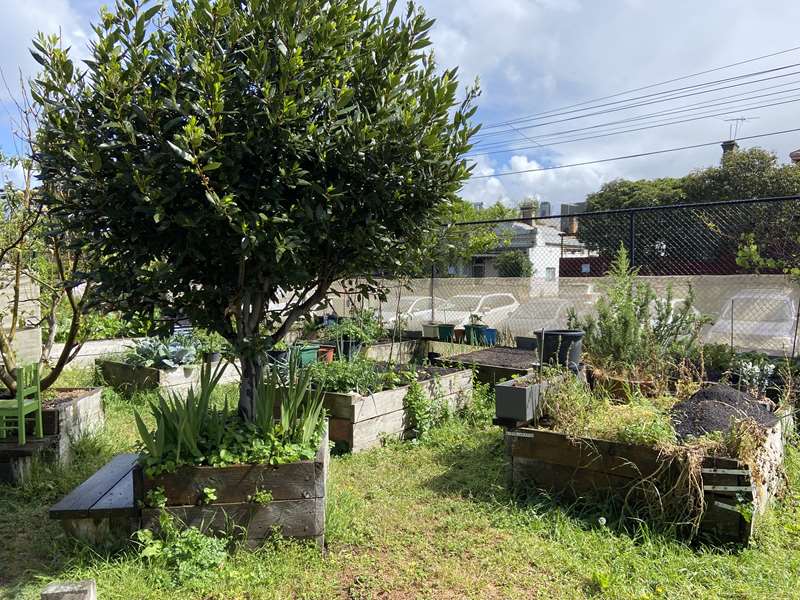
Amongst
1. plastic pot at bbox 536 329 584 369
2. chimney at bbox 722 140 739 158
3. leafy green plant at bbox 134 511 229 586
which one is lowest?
leafy green plant at bbox 134 511 229 586

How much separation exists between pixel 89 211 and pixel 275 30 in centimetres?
126

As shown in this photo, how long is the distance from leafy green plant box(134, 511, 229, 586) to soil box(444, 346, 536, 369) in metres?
3.99

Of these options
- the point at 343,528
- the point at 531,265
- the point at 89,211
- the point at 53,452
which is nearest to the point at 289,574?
the point at 343,528

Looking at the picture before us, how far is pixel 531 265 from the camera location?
76.8 feet

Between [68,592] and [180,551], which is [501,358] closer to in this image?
[180,551]

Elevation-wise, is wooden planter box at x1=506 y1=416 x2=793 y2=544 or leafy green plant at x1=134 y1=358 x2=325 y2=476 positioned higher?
leafy green plant at x1=134 y1=358 x2=325 y2=476

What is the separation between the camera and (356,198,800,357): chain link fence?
684cm

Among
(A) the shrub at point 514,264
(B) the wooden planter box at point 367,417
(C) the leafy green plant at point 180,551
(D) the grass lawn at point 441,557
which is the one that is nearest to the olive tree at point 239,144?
(C) the leafy green plant at point 180,551

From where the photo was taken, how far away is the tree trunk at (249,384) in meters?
3.21

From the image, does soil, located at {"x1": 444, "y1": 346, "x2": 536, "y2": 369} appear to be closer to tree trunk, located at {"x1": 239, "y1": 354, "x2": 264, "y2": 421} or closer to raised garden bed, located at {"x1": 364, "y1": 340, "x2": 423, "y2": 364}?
raised garden bed, located at {"x1": 364, "y1": 340, "x2": 423, "y2": 364}

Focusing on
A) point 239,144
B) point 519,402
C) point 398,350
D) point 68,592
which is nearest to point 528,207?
point 398,350

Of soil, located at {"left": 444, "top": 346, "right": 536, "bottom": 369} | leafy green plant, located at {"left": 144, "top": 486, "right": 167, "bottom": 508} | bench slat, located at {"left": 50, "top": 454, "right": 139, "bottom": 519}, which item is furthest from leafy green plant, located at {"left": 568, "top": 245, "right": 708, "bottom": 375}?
bench slat, located at {"left": 50, "top": 454, "right": 139, "bottom": 519}

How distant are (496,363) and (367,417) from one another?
2.35m

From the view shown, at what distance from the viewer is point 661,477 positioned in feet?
10.4
